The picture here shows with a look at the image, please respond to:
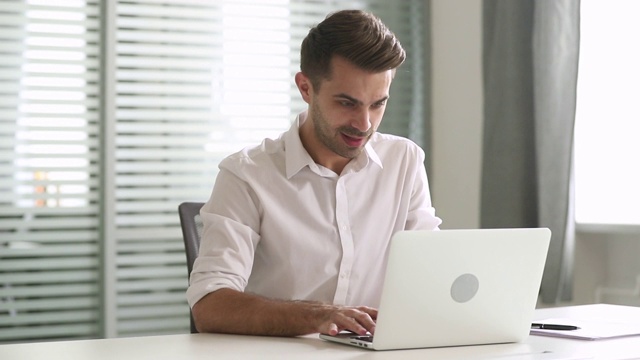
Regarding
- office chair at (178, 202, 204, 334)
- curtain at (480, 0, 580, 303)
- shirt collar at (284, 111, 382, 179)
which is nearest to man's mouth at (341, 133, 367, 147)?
shirt collar at (284, 111, 382, 179)

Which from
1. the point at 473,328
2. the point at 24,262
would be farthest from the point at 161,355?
the point at 24,262

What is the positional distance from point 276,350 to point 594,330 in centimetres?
66

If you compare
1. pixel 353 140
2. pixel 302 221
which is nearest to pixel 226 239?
pixel 302 221

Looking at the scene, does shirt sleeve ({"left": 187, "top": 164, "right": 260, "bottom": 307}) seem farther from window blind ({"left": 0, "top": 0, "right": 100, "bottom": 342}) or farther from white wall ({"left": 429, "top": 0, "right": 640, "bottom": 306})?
A: white wall ({"left": 429, "top": 0, "right": 640, "bottom": 306})

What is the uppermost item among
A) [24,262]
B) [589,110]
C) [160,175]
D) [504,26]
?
[504,26]

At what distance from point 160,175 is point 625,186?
1678 millimetres

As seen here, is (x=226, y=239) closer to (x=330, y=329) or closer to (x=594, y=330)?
(x=330, y=329)

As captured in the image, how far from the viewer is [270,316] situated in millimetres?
1890

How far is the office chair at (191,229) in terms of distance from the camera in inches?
90.5

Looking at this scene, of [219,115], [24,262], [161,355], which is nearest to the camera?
[161,355]

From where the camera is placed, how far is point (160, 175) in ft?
12.4

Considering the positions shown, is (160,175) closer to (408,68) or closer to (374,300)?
(408,68)

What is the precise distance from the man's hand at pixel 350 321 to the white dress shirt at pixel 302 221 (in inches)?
13.9

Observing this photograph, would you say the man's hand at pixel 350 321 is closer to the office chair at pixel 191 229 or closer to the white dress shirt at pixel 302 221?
the white dress shirt at pixel 302 221
